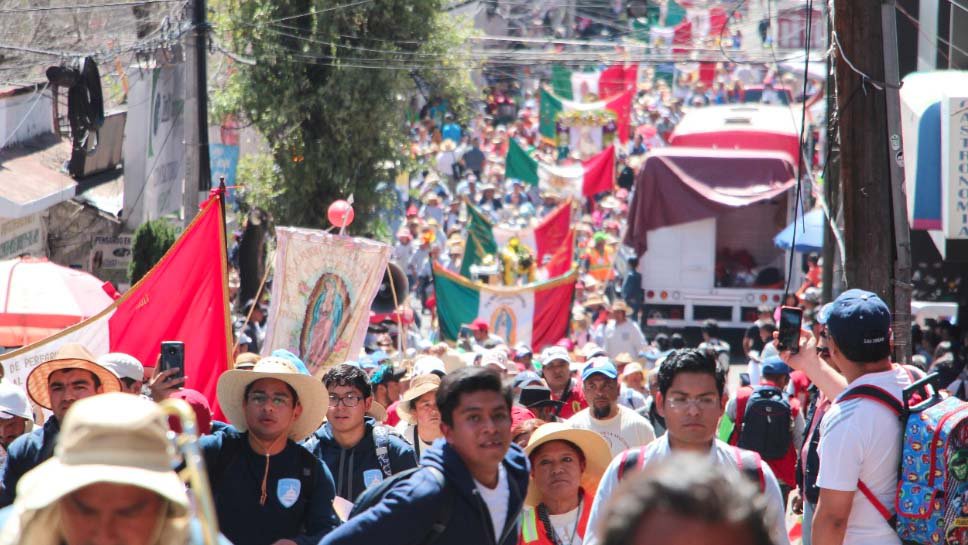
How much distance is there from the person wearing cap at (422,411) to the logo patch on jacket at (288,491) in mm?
2143

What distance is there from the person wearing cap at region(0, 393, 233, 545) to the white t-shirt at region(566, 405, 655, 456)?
4218 millimetres

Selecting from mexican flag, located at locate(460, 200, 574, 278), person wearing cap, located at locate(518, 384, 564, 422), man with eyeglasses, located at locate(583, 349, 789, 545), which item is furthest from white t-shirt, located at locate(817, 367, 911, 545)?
mexican flag, located at locate(460, 200, 574, 278)

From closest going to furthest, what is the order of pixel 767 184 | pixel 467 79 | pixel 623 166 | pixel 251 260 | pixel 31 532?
pixel 31 532 → pixel 251 260 → pixel 467 79 → pixel 767 184 → pixel 623 166

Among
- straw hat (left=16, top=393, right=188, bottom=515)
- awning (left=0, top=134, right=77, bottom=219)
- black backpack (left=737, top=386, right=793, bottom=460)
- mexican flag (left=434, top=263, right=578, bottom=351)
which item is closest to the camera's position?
straw hat (left=16, top=393, right=188, bottom=515)

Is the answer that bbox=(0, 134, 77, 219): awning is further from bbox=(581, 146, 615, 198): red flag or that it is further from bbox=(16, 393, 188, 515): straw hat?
bbox=(581, 146, 615, 198): red flag

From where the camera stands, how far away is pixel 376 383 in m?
8.62

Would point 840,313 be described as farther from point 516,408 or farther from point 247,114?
point 247,114

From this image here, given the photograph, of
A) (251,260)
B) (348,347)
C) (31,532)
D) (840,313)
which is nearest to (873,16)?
(840,313)

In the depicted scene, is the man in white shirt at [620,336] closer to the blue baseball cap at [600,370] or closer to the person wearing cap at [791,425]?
the person wearing cap at [791,425]

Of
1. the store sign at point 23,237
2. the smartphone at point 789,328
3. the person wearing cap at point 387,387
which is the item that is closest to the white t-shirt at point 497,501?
the smartphone at point 789,328

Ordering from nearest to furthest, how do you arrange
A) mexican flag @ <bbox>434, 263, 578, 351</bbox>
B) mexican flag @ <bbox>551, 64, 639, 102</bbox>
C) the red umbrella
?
the red umbrella → mexican flag @ <bbox>434, 263, 578, 351</bbox> → mexican flag @ <bbox>551, 64, 639, 102</bbox>

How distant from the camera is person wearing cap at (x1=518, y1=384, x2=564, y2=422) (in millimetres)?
7090

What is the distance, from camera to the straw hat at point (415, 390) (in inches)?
274

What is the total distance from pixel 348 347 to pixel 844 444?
679 centimetres
